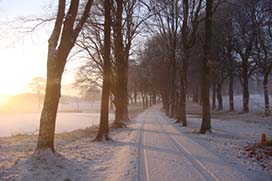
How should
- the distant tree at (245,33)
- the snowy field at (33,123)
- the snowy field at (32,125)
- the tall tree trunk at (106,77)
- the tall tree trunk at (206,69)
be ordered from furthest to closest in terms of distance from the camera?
the distant tree at (245,33), the snowy field at (33,123), the snowy field at (32,125), the tall tree trunk at (206,69), the tall tree trunk at (106,77)

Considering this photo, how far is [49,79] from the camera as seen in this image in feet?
33.3

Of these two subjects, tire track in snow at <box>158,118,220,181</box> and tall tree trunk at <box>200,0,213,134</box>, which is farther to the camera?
tall tree trunk at <box>200,0,213,134</box>

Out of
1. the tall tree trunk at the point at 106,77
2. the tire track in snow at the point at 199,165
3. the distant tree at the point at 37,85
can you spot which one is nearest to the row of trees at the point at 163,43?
the tall tree trunk at the point at 106,77

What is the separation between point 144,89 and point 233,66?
30.2 m

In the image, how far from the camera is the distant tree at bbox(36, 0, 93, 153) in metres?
10.0

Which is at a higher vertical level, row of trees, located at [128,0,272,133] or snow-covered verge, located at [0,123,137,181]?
row of trees, located at [128,0,272,133]

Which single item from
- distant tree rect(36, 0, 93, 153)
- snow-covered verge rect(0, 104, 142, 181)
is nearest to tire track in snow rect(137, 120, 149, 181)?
snow-covered verge rect(0, 104, 142, 181)

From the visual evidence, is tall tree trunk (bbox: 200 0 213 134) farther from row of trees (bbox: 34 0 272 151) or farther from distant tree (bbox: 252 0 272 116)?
distant tree (bbox: 252 0 272 116)

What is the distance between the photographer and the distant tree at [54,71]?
1004 cm

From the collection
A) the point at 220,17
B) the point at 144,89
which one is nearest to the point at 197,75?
the point at 220,17

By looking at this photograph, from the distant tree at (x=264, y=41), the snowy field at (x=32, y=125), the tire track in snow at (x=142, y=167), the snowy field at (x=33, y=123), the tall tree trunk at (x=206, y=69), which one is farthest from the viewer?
the distant tree at (x=264, y=41)

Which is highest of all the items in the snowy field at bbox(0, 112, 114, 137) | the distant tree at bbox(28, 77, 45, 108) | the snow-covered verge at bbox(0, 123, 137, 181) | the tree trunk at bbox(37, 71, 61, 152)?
the distant tree at bbox(28, 77, 45, 108)

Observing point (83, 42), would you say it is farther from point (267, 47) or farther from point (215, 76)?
point (215, 76)

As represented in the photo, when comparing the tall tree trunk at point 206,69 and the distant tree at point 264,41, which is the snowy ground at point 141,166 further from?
the distant tree at point 264,41
